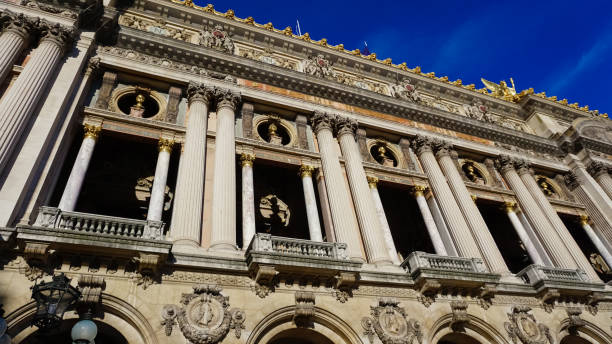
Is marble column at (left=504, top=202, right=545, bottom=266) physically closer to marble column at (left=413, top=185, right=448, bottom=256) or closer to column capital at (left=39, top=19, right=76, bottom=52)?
marble column at (left=413, top=185, right=448, bottom=256)

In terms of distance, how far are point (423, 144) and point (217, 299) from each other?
15.8 m

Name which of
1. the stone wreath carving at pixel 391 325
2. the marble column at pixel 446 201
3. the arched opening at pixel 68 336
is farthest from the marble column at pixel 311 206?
the arched opening at pixel 68 336

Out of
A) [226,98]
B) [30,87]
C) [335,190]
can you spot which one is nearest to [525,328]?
[335,190]

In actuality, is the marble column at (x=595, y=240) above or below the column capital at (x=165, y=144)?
below

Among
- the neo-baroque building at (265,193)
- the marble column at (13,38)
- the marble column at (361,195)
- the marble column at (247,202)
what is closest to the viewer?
the neo-baroque building at (265,193)

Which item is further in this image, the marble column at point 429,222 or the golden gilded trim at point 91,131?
the marble column at point 429,222

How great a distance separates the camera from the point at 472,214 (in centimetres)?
2038

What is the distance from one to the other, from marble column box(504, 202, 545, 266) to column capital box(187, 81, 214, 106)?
18.1 m

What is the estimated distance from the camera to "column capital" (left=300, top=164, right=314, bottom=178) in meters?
19.0

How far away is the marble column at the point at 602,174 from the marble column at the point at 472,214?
455 inches

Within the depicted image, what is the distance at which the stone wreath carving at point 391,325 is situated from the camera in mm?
13469

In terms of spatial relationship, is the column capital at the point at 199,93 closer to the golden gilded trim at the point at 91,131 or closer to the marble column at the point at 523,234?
the golden gilded trim at the point at 91,131

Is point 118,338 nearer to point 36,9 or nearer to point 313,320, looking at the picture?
point 313,320

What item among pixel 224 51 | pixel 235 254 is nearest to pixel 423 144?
pixel 224 51
